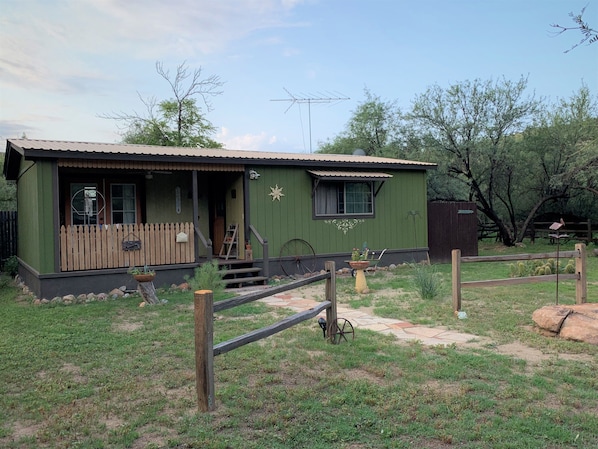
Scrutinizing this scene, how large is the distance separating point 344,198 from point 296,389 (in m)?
8.23

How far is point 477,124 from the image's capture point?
1748cm

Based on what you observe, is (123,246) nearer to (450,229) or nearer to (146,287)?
(146,287)

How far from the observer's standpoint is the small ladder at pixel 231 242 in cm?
1067

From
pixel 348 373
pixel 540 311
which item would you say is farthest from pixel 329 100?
pixel 348 373

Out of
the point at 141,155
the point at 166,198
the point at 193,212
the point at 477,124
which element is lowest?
the point at 193,212

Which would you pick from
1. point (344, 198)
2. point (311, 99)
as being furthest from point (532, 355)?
point (311, 99)

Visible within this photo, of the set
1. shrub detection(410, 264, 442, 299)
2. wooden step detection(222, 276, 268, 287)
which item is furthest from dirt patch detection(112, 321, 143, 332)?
shrub detection(410, 264, 442, 299)

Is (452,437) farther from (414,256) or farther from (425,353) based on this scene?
(414,256)

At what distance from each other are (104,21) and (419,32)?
26.3ft

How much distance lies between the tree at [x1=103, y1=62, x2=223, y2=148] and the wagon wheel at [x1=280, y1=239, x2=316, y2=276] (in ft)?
50.9

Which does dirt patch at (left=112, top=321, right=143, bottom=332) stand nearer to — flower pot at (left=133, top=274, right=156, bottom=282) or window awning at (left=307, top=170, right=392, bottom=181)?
flower pot at (left=133, top=274, right=156, bottom=282)

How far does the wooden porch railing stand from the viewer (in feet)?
28.2

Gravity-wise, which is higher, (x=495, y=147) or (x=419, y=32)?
(x=419, y=32)

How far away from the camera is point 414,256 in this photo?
1270cm
